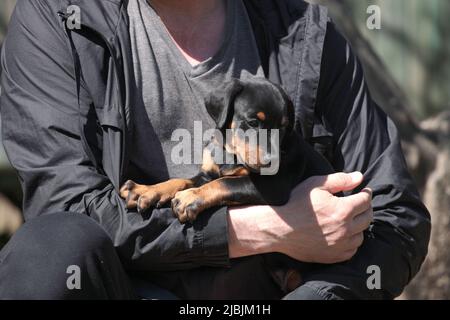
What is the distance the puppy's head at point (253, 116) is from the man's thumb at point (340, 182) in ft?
0.65

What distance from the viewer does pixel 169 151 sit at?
10.3 feet

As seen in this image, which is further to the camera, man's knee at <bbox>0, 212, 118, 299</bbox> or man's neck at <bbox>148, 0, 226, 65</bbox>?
man's neck at <bbox>148, 0, 226, 65</bbox>

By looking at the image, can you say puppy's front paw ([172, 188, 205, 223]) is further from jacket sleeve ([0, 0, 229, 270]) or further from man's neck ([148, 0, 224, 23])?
man's neck ([148, 0, 224, 23])

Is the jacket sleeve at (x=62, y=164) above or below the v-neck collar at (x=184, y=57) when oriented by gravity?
below

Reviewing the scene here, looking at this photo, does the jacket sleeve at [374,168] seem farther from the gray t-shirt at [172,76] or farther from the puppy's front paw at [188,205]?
the puppy's front paw at [188,205]

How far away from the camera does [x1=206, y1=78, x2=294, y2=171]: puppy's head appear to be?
300cm

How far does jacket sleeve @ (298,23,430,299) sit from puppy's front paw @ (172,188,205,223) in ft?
1.37

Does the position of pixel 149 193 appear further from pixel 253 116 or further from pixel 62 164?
pixel 253 116

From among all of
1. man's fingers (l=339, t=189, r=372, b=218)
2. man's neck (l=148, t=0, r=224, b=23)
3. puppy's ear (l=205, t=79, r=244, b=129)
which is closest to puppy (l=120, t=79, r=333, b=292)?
puppy's ear (l=205, t=79, r=244, b=129)

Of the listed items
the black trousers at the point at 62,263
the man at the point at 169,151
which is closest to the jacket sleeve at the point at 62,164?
the man at the point at 169,151

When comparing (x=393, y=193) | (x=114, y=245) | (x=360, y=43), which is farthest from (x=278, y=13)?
(x=360, y=43)

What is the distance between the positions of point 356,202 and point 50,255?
37.4 inches

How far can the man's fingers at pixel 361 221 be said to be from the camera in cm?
300

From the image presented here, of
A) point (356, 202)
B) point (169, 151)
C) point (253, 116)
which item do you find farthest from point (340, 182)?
point (169, 151)
